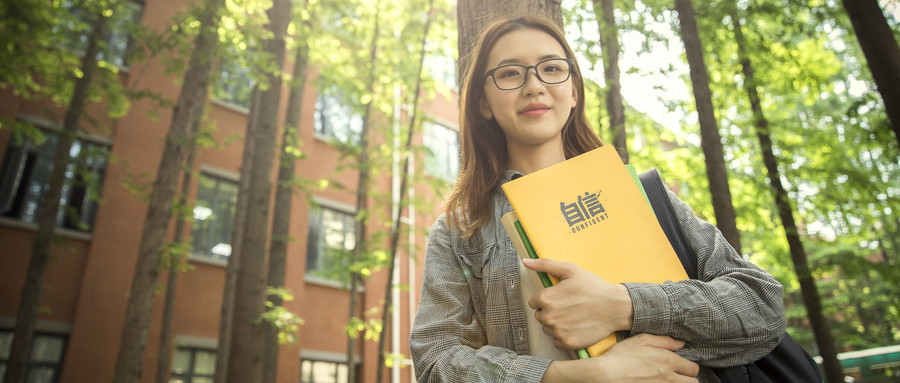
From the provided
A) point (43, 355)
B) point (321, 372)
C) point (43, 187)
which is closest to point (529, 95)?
point (43, 355)

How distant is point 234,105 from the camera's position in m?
13.7

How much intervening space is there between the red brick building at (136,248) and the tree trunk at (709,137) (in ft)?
22.9

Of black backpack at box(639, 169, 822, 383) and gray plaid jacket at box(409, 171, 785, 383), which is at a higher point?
gray plaid jacket at box(409, 171, 785, 383)

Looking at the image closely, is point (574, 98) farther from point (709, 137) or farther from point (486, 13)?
point (709, 137)

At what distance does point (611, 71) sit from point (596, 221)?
15.6 ft

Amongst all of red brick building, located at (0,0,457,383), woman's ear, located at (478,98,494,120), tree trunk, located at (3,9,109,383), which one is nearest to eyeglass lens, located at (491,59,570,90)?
woman's ear, located at (478,98,494,120)

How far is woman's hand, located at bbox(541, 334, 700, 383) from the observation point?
118 cm

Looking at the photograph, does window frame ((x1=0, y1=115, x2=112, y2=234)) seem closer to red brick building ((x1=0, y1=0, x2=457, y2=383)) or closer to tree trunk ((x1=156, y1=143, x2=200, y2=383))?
red brick building ((x1=0, y1=0, x2=457, y2=383))

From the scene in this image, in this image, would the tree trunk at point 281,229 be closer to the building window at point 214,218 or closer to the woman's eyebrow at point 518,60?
the building window at point 214,218

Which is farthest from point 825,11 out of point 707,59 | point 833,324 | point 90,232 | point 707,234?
point 833,324

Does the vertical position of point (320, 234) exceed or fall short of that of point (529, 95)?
it exceeds it

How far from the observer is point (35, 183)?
35.0 feet

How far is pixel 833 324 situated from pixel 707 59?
22570 mm

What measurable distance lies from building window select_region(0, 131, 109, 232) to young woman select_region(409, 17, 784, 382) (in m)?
10.5
